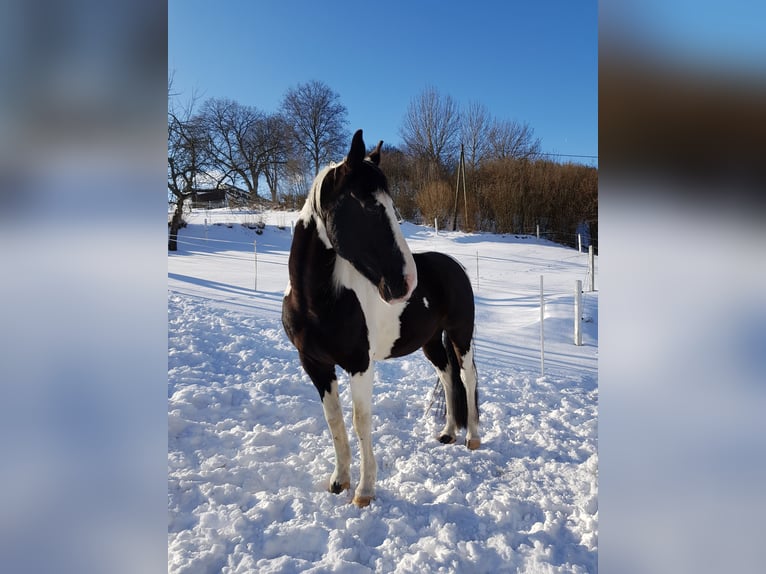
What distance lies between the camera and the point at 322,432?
265cm

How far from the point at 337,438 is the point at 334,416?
0.41 ft

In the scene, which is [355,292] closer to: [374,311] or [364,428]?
[374,311]

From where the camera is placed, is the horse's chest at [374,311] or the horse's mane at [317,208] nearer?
the horse's mane at [317,208]

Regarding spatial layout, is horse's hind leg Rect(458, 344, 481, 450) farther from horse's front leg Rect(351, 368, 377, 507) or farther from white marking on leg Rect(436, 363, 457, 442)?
horse's front leg Rect(351, 368, 377, 507)

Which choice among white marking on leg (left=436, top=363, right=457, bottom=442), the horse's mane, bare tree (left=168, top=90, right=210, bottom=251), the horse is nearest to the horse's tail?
white marking on leg (left=436, top=363, right=457, bottom=442)

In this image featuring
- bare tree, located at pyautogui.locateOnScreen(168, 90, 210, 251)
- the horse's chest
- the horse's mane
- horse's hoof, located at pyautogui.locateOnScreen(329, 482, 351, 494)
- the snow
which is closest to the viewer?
the snow

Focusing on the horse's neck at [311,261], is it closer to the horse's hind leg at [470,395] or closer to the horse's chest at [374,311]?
the horse's chest at [374,311]

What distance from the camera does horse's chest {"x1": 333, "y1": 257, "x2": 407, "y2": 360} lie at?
72.9 inches

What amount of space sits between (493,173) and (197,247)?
41.0 ft

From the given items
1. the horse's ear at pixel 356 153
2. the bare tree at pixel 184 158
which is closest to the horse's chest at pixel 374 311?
the horse's ear at pixel 356 153

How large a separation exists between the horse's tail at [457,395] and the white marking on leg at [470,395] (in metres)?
0.05

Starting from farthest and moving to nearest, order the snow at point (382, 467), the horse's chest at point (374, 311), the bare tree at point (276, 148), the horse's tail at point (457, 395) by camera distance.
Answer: the bare tree at point (276, 148), the horse's tail at point (457, 395), the horse's chest at point (374, 311), the snow at point (382, 467)

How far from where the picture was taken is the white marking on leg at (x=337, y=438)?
204 centimetres
